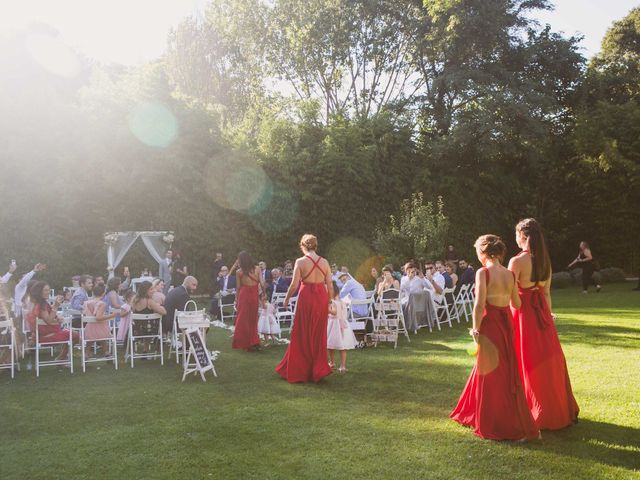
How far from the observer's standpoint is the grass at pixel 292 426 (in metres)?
4.60

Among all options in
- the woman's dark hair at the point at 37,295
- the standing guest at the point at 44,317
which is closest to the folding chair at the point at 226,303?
the standing guest at the point at 44,317

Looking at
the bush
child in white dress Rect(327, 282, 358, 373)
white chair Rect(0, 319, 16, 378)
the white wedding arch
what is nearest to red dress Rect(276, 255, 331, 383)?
child in white dress Rect(327, 282, 358, 373)

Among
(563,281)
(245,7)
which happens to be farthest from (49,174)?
(563,281)

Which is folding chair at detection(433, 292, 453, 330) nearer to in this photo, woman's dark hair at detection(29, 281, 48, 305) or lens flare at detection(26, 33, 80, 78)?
woman's dark hair at detection(29, 281, 48, 305)

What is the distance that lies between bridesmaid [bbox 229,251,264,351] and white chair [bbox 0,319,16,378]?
A: 3481 mm

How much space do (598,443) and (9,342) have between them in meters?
8.16

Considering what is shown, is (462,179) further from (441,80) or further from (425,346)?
(425,346)

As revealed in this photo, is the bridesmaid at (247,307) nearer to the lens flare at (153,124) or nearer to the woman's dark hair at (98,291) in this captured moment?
the woman's dark hair at (98,291)

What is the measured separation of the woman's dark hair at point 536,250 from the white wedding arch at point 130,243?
13562 millimetres

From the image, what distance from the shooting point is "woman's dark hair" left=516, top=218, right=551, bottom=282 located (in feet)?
18.0

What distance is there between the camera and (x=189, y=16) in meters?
31.3

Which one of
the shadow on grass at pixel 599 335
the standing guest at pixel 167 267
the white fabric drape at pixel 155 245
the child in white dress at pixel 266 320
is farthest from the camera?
the white fabric drape at pixel 155 245

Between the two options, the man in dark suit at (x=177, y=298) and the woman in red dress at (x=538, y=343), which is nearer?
the woman in red dress at (x=538, y=343)

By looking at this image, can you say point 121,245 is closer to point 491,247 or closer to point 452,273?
point 452,273
